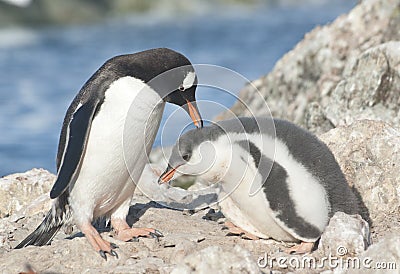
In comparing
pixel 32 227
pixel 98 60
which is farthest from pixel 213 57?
pixel 32 227

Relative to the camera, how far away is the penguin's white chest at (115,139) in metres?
5.16

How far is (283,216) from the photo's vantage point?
486cm

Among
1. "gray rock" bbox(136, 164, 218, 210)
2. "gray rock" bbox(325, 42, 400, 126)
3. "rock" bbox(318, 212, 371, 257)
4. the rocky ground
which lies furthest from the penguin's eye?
"gray rock" bbox(325, 42, 400, 126)

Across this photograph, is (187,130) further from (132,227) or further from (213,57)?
(213,57)

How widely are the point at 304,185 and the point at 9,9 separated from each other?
31.7 m

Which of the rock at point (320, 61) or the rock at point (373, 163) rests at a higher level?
the rock at point (320, 61)

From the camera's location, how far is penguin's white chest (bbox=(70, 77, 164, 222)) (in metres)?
5.16

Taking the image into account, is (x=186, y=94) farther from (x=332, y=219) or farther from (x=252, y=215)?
(x=332, y=219)

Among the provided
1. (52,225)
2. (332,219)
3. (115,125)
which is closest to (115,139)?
(115,125)

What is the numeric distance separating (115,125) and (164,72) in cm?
46
